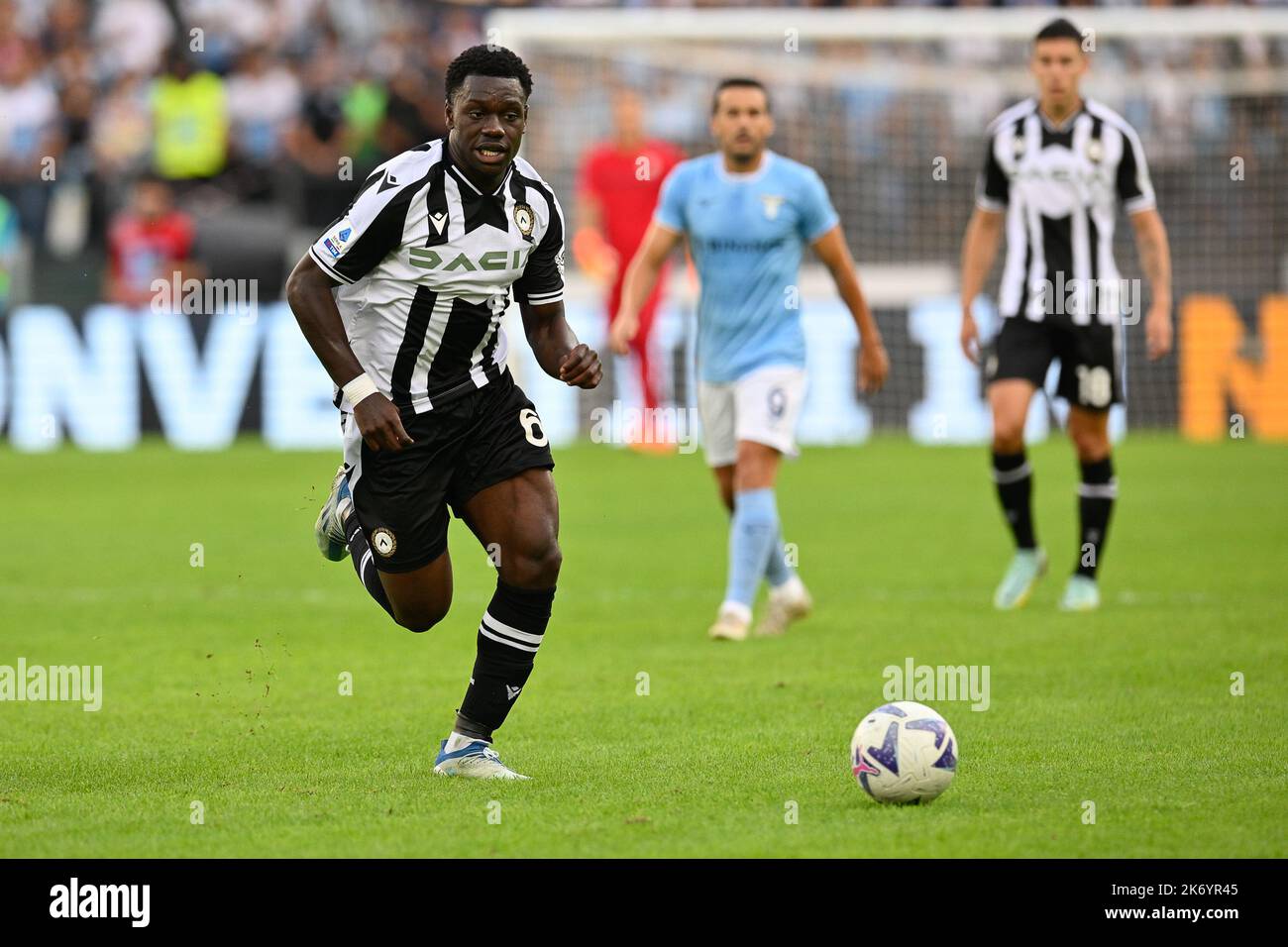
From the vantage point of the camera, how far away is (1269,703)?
282 inches

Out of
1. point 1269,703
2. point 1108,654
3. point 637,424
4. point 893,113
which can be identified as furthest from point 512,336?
point 1269,703

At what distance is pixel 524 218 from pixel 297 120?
1678 centimetres

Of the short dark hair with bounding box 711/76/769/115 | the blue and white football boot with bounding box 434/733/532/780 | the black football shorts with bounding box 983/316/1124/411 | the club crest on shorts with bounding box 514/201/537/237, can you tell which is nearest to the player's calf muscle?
the blue and white football boot with bounding box 434/733/532/780

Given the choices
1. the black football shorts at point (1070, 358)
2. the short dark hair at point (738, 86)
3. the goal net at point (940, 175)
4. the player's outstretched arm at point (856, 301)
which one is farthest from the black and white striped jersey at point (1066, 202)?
the goal net at point (940, 175)

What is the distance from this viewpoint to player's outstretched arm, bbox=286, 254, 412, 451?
582 cm

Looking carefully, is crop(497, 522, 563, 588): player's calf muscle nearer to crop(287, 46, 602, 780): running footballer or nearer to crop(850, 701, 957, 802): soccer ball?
crop(287, 46, 602, 780): running footballer

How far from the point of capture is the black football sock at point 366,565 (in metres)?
6.45

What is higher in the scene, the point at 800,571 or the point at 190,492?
the point at 190,492

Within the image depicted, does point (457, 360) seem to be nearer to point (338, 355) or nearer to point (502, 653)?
point (338, 355)

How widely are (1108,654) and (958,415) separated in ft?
36.1

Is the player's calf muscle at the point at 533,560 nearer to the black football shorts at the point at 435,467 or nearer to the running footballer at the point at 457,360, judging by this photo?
the running footballer at the point at 457,360

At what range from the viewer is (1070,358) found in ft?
32.8

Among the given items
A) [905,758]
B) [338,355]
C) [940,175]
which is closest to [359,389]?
[338,355]
